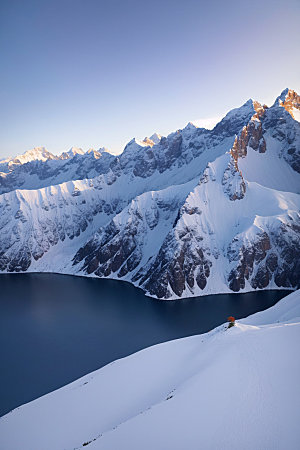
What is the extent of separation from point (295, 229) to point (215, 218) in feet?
125

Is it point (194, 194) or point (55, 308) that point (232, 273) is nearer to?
point (194, 194)

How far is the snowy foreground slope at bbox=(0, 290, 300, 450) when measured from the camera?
17.2m

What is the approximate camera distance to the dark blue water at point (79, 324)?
58.5m

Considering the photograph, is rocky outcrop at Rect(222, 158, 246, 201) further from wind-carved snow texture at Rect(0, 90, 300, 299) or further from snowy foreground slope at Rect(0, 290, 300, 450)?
snowy foreground slope at Rect(0, 290, 300, 450)

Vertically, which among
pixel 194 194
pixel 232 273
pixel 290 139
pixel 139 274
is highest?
pixel 290 139

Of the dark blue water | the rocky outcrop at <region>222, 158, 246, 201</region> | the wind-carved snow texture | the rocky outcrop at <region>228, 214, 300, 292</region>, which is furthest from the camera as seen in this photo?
the rocky outcrop at <region>222, 158, 246, 201</region>

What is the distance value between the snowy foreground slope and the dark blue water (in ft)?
72.1

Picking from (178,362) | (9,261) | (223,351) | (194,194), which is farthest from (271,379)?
(9,261)

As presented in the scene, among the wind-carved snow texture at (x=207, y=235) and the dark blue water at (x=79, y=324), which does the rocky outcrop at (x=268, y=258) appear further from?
the dark blue water at (x=79, y=324)

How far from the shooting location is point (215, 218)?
14250cm

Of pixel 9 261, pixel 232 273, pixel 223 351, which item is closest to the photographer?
pixel 223 351

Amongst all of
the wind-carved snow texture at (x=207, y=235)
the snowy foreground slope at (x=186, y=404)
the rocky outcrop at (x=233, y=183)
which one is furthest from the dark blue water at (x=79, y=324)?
the rocky outcrop at (x=233, y=183)

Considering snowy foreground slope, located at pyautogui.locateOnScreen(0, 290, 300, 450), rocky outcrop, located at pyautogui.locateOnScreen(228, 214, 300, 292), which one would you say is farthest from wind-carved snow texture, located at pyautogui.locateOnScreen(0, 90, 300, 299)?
snowy foreground slope, located at pyautogui.locateOnScreen(0, 290, 300, 450)

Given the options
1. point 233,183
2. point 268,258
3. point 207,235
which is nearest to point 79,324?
point 207,235
